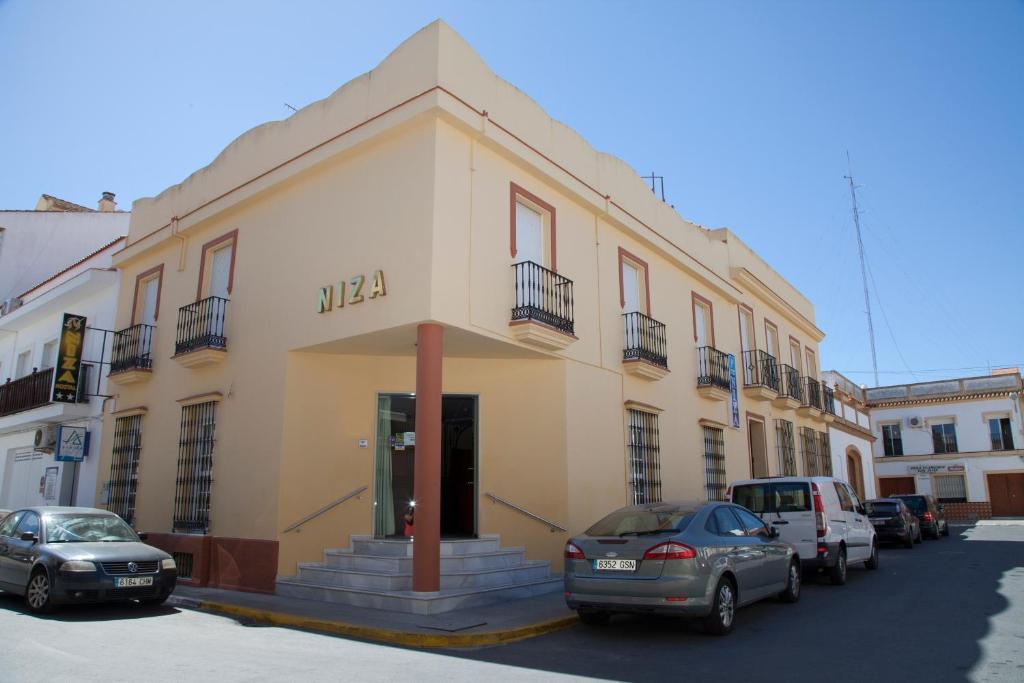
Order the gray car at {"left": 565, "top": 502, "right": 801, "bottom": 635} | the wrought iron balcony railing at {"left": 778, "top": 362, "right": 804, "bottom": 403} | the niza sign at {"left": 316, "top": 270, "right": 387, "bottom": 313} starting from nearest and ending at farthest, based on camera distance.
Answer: the gray car at {"left": 565, "top": 502, "right": 801, "bottom": 635}
the niza sign at {"left": 316, "top": 270, "right": 387, "bottom": 313}
the wrought iron balcony railing at {"left": 778, "top": 362, "right": 804, "bottom": 403}

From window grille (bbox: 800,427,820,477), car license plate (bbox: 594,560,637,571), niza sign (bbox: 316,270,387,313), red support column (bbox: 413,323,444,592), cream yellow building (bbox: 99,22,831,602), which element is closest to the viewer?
car license plate (bbox: 594,560,637,571)

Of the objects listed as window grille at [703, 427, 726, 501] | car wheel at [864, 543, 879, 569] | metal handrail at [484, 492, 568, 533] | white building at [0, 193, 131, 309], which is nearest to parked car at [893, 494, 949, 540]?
window grille at [703, 427, 726, 501]

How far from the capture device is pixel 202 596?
36.3 feet

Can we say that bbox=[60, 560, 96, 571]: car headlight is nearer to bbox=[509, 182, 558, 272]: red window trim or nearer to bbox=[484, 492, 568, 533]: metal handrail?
bbox=[484, 492, 568, 533]: metal handrail

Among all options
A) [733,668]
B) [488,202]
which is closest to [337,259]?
[488,202]

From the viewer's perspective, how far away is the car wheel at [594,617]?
8539mm

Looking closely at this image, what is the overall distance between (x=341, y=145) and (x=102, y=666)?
324 inches

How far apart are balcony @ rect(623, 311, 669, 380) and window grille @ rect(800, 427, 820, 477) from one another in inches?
422

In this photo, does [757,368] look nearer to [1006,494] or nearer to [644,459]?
[644,459]

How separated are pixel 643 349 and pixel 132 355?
10.8 meters

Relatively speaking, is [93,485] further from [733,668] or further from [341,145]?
[733,668]

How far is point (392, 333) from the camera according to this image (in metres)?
10.9

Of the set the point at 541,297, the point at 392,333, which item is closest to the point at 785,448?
the point at 541,297

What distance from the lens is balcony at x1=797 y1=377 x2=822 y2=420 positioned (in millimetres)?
23297
